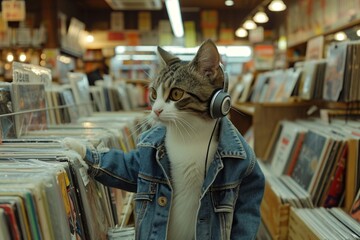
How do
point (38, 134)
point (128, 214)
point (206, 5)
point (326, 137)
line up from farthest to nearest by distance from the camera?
point (206, 5) → point (326, 137) → point (128, 214) → point (38, 134)

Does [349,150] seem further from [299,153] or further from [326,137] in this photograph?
[299,153]

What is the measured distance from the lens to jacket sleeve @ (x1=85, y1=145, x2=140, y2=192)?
42.3 inches

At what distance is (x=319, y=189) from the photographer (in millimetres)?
1918

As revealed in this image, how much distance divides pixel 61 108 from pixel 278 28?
779 cm

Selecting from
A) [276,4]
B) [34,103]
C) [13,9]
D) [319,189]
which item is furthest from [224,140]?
[276,4]

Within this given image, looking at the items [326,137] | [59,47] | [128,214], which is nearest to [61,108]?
[128,214]

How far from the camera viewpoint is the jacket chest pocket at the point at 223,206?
3.38 feet

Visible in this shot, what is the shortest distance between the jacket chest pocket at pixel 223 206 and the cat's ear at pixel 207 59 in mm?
318

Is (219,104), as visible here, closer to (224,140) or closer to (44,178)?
(224,140)

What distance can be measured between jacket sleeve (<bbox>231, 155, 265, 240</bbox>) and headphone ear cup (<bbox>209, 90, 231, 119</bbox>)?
0.59ft

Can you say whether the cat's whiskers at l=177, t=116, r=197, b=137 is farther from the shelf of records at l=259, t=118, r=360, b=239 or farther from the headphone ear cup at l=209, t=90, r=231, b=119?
the shelf of records at l=259, t=118, r=360, b=239

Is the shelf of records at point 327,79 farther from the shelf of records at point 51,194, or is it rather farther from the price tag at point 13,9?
the price tag at point 13,9

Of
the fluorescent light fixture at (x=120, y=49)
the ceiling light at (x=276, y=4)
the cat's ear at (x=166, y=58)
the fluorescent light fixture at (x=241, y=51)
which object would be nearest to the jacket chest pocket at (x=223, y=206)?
the cat's ear at (x=166, y=58)

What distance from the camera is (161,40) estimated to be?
8812 mm
